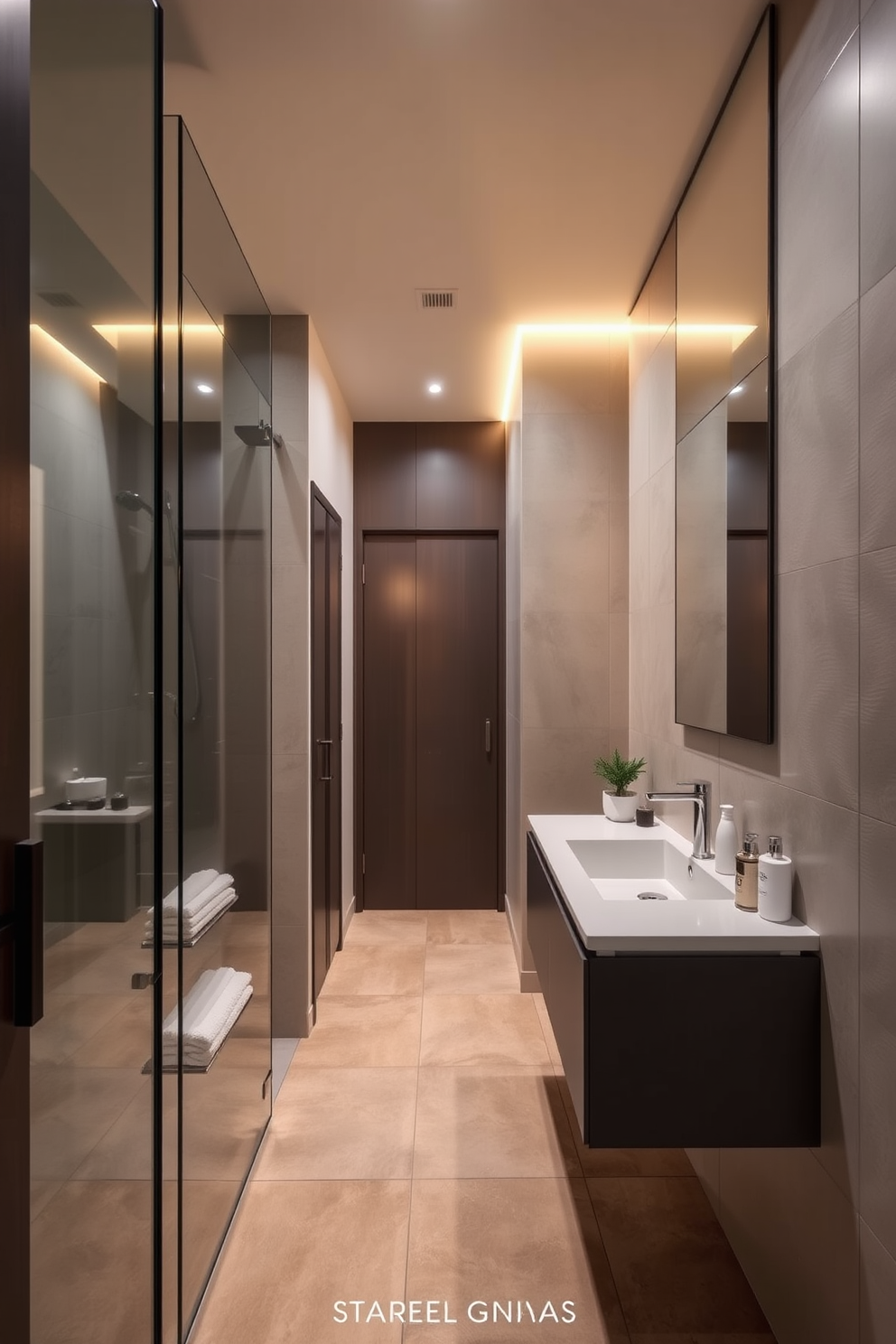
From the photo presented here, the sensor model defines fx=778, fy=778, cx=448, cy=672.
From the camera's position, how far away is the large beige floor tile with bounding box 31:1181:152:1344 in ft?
3.26

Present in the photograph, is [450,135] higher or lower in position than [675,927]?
higher

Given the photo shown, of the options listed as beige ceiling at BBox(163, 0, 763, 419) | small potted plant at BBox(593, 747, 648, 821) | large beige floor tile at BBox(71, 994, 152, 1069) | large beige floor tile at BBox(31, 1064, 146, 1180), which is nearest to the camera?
large beige floor tile at BBox(31, 1064, 146, 1180)

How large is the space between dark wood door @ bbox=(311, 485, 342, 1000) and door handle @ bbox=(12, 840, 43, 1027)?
7.26 ft

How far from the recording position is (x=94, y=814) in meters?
1.17

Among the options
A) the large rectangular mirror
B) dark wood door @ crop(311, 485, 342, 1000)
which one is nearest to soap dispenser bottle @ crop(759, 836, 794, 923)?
the large rectangular mirror

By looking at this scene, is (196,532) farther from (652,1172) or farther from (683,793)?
(652,1172)

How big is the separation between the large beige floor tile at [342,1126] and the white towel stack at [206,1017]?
22.8 inches

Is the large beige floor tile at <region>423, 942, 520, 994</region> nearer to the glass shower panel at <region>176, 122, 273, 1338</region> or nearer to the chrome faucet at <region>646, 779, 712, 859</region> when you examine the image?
the glass shower panel at <region>176, 122, 273, 1338</region>

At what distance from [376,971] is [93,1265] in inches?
97.6

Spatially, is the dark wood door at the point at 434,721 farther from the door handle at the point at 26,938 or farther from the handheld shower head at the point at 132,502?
the door handle at the point at 26,938

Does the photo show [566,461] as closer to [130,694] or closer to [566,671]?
[566,671]

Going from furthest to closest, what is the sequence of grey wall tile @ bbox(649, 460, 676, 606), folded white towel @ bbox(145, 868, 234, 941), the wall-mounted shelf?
grey wall tile @ bbox(649, 460, 676, 606) → folded white towel @ bbox(145, 868, 234, 941) → the wall-mounted shelf

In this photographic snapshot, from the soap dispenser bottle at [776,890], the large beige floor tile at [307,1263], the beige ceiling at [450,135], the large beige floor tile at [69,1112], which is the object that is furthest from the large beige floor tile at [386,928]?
the beige ceiling at [450,135]

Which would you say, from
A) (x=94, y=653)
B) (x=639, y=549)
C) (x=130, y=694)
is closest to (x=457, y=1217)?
(x=130, y=694)
